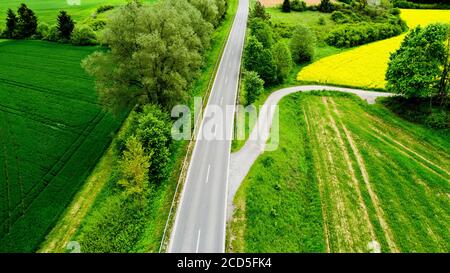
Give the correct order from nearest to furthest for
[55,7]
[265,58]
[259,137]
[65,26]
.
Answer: [259,137] < [265,58] < [65,26] < [55,7]

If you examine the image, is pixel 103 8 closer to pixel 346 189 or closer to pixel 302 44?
pixel 302 44

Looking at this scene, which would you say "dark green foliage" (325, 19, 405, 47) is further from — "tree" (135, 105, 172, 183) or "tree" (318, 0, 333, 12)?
"tree" (135, 105, 172, 183)

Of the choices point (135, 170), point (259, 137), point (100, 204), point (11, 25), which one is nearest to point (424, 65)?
point (259, 137)

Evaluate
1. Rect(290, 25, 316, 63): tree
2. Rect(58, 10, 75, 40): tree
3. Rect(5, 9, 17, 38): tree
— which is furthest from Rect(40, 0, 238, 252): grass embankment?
Rect(5, 9, 17, 38): tree

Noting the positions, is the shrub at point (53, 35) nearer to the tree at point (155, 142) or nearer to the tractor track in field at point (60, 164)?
the tractor track in field at point (60, 164)

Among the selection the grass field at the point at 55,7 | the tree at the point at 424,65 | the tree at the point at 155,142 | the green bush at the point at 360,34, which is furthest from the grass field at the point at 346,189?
the grass field at the point at 55,7

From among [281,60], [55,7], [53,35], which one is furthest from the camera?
[55,7]
